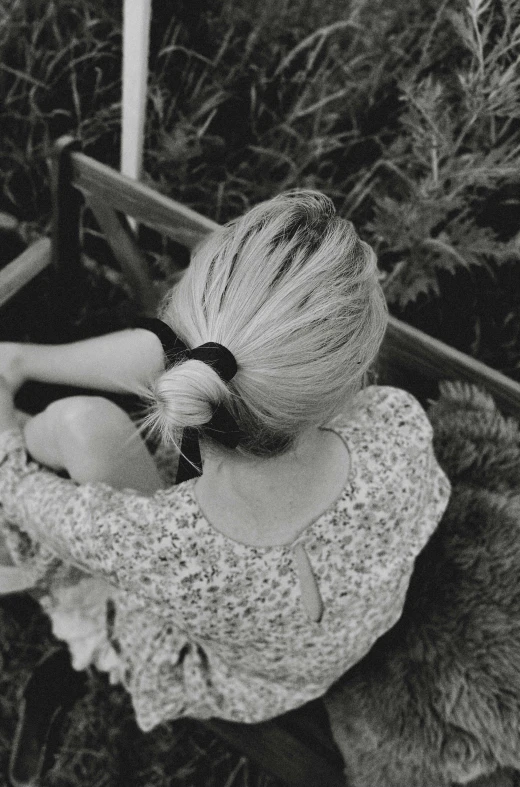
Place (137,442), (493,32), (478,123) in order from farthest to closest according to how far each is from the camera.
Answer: (493,32), (478,123), (137,442)

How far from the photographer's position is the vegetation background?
5.77 feet

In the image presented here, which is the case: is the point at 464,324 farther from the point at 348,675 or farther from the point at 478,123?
the point at 348,675

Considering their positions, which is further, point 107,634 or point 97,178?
point 97,178

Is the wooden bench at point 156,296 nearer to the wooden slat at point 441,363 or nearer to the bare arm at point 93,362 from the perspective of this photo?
the wooden slat at point 441,363

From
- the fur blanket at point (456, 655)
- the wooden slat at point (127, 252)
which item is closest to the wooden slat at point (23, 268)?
the wooden slat at point (127, 252)

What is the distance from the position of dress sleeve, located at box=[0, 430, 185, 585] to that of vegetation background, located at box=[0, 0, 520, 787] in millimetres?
729

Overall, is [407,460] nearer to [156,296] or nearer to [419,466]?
[419,466]

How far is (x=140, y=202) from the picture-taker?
1.57 metres

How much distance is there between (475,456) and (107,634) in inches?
35.8

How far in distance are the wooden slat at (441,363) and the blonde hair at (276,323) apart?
0.50 metres

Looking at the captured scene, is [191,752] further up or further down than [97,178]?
further down

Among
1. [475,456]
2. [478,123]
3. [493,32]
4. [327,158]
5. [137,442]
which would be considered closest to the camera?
[475,456]

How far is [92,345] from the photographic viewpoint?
139 centimetres

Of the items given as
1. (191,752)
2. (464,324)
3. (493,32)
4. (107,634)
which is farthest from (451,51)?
(191,752)
